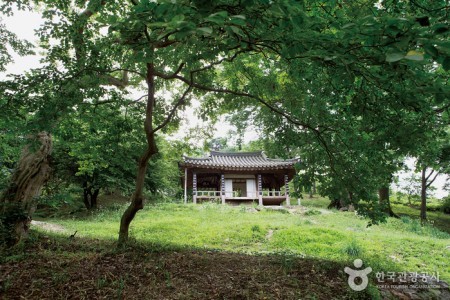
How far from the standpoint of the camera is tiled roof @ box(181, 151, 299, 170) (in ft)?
64.0

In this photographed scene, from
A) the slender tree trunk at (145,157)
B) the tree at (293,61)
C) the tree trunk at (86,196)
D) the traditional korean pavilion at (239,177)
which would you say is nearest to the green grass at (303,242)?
the slender tree trunk at (145,157)

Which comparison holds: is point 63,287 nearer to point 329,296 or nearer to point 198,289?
point 198,289

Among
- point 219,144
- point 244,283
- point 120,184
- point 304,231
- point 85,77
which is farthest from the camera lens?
point 219,144

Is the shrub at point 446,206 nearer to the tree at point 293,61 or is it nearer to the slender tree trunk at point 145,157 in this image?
the tree at point 293,61

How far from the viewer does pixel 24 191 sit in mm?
5598

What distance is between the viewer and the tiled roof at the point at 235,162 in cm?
1952

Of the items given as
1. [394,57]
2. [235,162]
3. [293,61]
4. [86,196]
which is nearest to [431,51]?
[394,57]

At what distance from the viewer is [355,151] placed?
181 inches

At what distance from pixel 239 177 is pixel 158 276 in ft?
56.4

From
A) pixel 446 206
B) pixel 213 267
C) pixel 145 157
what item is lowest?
pixel 213 267

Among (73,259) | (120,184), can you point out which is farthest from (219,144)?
(73,259)

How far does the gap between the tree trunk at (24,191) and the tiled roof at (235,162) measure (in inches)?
523

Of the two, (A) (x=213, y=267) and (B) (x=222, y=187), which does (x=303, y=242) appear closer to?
(A) (x=213, y=267)

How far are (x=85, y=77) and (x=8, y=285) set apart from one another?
2.87m
